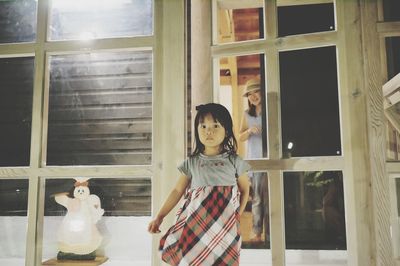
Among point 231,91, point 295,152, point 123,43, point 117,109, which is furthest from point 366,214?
point 231,91

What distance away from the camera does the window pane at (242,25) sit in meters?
3.26

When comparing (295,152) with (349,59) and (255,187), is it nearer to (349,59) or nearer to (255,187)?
(255,187)

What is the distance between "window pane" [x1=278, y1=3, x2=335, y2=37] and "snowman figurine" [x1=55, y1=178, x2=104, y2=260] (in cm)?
171

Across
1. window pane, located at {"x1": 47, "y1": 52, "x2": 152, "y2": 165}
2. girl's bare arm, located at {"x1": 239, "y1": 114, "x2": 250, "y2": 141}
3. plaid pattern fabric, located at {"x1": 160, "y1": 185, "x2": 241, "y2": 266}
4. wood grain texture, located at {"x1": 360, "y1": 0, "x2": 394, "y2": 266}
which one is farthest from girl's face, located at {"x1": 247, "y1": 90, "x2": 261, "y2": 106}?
plaid pattern fabric, located at {"x1": 160, "y1": 185, "x2": 241, "y2": 266}

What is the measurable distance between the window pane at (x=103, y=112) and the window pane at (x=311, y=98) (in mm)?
1306

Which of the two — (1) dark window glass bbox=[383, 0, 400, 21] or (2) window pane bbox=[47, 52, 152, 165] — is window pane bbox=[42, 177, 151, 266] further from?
(1) dark window glass bbox=[383, 0, 400, 21]

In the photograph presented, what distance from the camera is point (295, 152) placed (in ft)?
11.2

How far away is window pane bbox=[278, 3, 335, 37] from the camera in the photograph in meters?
2.70

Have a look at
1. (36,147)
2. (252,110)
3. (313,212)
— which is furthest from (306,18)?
(36,147)

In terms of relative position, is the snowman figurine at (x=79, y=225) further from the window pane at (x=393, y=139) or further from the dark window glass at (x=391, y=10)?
the dark window glass at (x=391, y=10)

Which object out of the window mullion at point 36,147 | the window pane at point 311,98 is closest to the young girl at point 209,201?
the window mullion at point 36,147

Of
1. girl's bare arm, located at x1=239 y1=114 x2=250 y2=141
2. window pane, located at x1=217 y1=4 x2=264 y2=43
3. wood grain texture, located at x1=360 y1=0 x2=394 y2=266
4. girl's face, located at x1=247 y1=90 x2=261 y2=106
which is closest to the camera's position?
wood grain texture, located at x1=360 y1=0 x2=394 y2=266

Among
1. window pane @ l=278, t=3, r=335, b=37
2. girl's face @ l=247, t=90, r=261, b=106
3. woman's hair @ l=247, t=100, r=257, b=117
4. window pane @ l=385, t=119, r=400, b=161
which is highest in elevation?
window pane @ l=278, t=3, r=335, b=37

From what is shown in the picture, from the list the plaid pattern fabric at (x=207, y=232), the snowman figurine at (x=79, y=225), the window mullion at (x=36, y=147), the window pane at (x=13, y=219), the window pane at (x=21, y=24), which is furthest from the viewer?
the window pane at (x=13, y=219)
